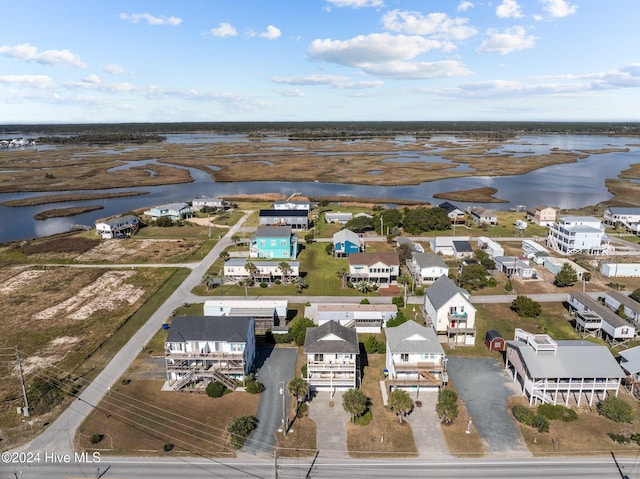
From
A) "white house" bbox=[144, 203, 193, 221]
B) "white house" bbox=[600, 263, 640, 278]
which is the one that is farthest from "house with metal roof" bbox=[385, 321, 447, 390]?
"white house" bbox=[144, 203, 193, 221]

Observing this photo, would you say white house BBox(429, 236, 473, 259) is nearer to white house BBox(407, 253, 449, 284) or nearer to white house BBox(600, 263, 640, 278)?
white house BBox(407, 253, 449, 284)

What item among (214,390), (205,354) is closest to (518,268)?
(205,354)

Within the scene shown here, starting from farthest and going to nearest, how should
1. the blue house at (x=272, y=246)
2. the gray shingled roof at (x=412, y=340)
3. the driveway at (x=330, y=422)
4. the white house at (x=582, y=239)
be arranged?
the white house at (x=582, y=239) → the blue house at (x=272, y=246) → the gray shingled roof at (x=412, y=340) → the driveway at (x=330, y=422)

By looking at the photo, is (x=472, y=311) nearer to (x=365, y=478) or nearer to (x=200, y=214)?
(x=365, y=478)

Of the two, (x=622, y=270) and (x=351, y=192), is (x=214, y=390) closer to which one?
(x=622, y=270)

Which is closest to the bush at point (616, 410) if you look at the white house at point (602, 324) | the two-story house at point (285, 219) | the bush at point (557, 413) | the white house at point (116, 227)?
the bush at point (557, 413)

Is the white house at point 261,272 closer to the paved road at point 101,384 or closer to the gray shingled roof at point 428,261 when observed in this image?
the paved road at point 101,384

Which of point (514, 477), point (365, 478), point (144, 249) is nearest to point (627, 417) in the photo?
point (514, 477)
